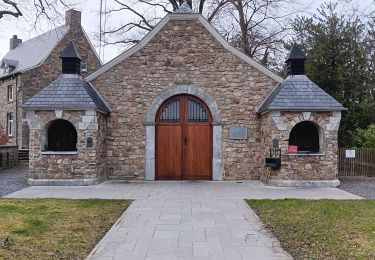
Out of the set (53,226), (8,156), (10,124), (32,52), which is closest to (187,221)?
(53,226)

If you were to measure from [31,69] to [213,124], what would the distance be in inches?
758

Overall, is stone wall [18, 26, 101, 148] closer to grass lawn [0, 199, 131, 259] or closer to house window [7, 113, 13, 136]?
house window [7, 113, 13, 136]

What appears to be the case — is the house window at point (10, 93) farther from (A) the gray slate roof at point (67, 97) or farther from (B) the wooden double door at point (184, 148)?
(B) the wooden double door at point (184, 148)

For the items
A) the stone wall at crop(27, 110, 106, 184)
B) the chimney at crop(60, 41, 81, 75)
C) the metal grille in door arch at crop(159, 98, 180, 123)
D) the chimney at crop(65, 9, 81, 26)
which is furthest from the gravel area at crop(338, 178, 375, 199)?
the chimney at crop(65, 9, 81, 26)

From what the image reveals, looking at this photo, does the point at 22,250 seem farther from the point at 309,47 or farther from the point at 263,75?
the point at 309,47

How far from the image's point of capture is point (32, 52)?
111 feet

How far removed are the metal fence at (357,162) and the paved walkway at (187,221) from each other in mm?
4331

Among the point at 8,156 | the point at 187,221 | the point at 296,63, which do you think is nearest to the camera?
the point at 187,221

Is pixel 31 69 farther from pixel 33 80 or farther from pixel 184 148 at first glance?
pixel 184 148

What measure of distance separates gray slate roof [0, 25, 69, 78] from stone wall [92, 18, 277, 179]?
622 inches

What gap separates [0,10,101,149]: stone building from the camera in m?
30.4

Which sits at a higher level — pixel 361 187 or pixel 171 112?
pixel 171 112

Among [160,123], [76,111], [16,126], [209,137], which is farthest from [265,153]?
[16,126]

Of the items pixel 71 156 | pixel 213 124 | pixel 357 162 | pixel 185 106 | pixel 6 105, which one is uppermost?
pixel 6 105
